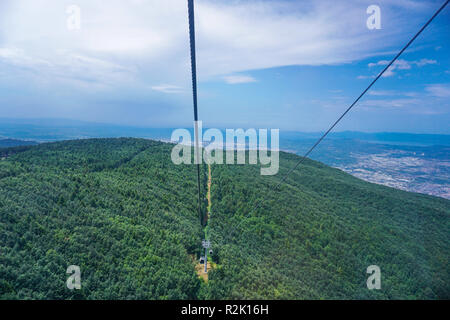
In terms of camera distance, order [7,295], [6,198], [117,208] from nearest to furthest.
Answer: [7,295] < [6,198] < [117,208]

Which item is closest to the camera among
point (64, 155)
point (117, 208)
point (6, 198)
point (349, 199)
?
point (6, 198)

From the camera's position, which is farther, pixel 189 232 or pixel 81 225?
pixel 189 232

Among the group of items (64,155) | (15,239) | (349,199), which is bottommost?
(349,199)
